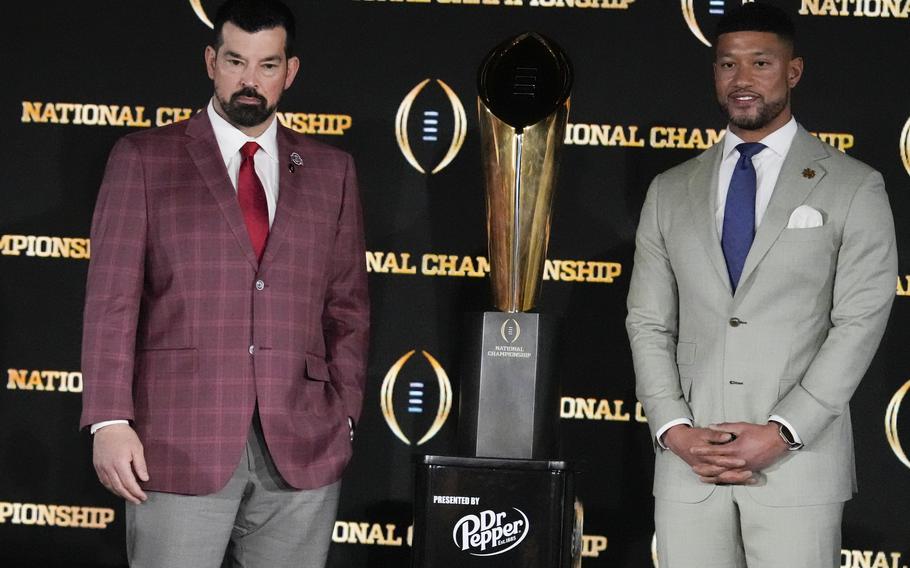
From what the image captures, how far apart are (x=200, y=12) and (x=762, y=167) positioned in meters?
1.81

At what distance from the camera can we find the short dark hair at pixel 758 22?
9.36 feet

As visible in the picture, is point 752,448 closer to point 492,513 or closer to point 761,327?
point 761,327

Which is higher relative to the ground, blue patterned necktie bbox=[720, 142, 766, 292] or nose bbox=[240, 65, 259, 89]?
nose bbox=[240, 65, 259, 89]

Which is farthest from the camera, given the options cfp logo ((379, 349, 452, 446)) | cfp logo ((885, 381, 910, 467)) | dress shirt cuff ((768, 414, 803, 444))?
cfp logo ((379, 349, 452, 446))

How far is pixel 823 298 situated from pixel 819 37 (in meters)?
1.14

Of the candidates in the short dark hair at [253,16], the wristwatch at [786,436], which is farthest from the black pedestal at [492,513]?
the short dark hair at [253,16]

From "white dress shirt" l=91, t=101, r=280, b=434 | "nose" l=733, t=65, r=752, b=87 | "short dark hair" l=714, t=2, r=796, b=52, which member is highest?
Answer: "short dark hair" l=714, t=2, r=796, b=52

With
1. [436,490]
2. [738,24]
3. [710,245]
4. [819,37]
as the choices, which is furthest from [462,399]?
[819,37]

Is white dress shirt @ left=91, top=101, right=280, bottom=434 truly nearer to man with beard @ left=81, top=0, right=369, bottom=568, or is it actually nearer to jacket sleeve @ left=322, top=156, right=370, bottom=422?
man with beard @ left=81, top=0, right=369, bottom=568

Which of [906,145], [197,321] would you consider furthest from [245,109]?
[906,145]

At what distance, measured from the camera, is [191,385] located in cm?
260

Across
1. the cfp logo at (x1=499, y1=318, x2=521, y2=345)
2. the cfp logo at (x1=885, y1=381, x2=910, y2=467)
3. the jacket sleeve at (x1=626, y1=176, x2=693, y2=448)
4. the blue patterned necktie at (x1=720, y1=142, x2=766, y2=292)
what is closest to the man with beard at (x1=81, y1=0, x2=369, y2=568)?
the cfp logo at (x1=499, y1=318, x2=521, y2=345)

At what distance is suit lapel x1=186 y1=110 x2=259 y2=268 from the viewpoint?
2.65 m

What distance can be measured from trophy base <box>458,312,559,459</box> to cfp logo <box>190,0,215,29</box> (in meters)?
1.44
